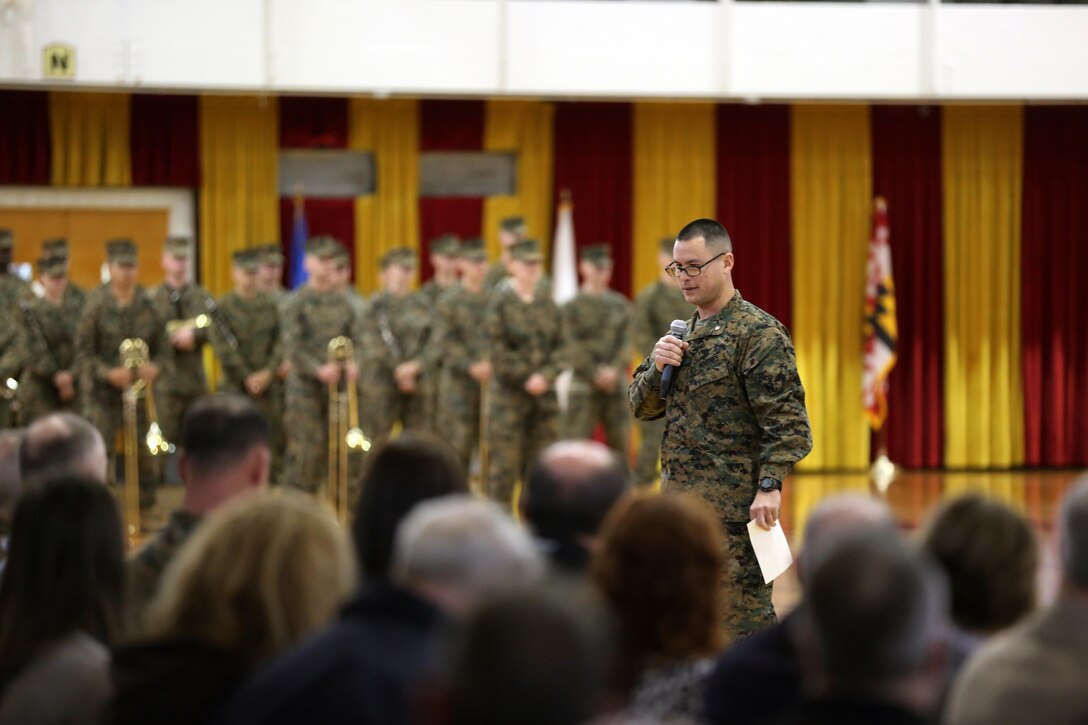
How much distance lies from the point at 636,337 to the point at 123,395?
3.68 metres

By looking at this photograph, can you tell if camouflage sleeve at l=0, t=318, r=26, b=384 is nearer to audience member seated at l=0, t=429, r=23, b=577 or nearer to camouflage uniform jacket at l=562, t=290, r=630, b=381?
camouflage uniform jacket at l=562, t=290, r=630, b=381

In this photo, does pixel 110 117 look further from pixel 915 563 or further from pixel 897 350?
pixel 915 563

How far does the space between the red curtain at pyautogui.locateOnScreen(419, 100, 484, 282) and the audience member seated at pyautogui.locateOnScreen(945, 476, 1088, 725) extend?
10310 millimetres

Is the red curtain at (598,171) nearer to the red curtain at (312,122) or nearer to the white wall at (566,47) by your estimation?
the white wall at (566,47)

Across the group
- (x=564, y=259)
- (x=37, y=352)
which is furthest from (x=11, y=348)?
(x=564, y=259)

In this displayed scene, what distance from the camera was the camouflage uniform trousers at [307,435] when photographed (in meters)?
9.51

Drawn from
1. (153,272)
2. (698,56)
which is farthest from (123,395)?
(698,56)

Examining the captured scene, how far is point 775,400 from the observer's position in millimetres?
4297

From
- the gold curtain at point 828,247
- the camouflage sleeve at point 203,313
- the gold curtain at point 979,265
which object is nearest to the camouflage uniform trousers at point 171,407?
the camouflage sleeve at point 203,313

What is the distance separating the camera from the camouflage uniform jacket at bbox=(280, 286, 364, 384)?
9539 mm

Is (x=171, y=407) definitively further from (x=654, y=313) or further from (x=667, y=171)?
(x=667, y=171)

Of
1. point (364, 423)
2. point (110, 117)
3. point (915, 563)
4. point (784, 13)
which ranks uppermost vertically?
point (784, 13)

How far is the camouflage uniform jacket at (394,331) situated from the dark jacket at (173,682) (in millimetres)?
7645

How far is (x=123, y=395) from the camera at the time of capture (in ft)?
31.7
